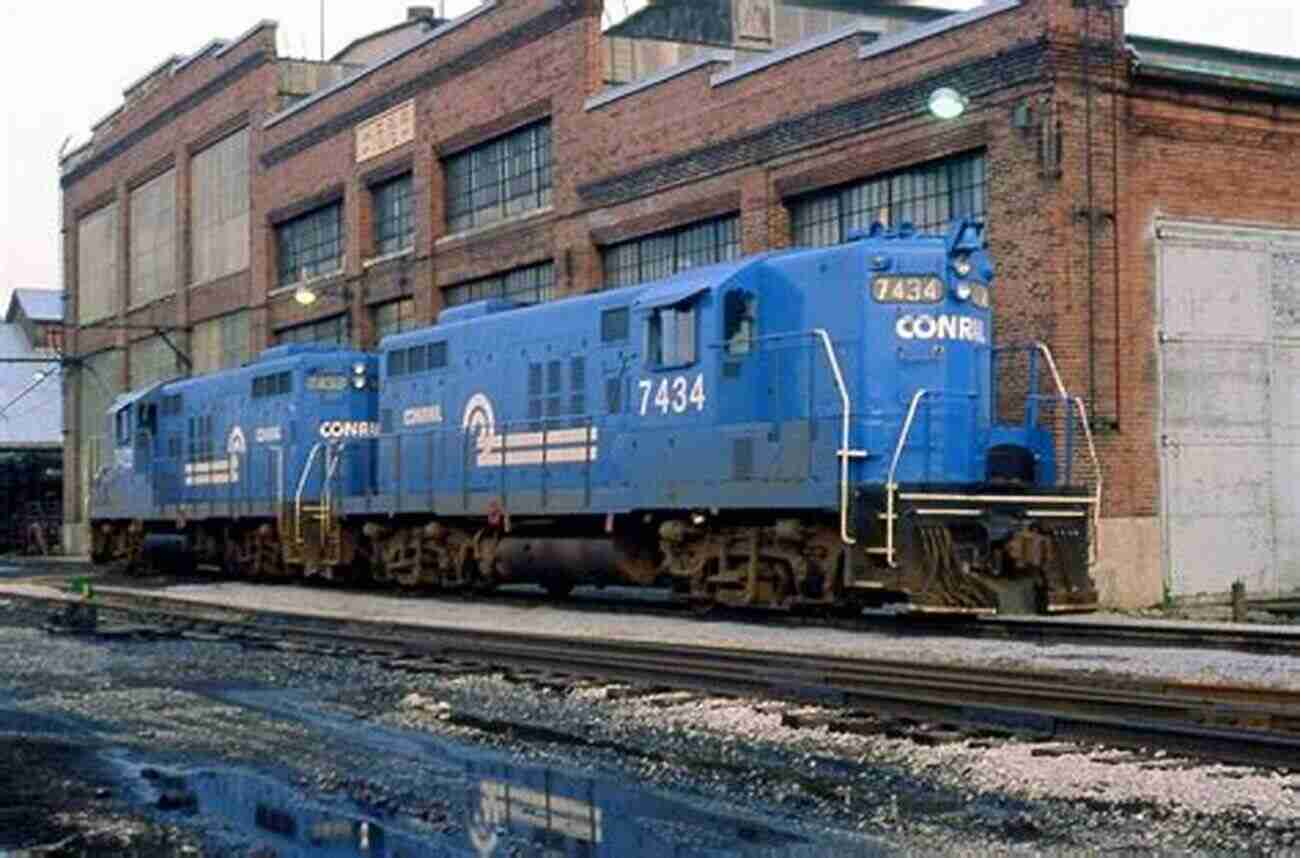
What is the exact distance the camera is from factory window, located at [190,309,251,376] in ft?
149

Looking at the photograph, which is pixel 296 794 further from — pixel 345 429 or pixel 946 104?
pixel 345 429

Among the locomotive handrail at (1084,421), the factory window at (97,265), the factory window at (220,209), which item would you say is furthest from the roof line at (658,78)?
the factory window at (97,265)

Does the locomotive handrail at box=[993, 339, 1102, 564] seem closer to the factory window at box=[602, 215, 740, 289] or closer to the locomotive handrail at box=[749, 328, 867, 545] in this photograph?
the locomotive handrail at box=[749, 328, 867, 545]

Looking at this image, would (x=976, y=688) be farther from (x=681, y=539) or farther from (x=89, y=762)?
(x=681, y=539)

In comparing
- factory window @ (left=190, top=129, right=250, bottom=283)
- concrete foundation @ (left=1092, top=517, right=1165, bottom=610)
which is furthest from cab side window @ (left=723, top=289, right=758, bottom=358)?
factory window @ (left=190, top=129, right=250, bottom=283)

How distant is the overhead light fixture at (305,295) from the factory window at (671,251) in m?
7.73

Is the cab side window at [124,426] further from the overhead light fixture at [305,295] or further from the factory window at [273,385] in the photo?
the factory window at [273,385]

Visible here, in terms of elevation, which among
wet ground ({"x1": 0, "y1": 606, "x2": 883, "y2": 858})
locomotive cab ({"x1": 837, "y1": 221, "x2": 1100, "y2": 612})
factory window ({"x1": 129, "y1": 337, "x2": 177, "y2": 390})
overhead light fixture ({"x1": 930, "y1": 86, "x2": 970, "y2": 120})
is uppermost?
overhead light fixture ({"x1": 930, "y1": 86, "x2": 970, "y2": 120})

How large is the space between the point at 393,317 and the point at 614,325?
57.6 feet

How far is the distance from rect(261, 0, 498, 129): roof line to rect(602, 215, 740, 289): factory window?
646cm

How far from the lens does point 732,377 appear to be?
63.3ft

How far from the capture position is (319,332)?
136 feet

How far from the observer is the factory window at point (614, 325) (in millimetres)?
21328

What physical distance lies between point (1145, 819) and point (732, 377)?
1178 centimetres
